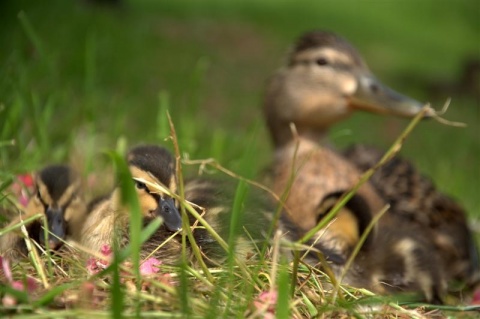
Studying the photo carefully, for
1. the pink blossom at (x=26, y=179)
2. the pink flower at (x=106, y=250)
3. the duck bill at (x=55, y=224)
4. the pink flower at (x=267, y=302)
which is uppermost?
the pink flower at (x=267, y=302)

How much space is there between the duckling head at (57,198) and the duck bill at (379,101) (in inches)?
48.6

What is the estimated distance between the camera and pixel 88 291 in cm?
152

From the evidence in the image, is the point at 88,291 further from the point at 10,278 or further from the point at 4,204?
the point at 4,204

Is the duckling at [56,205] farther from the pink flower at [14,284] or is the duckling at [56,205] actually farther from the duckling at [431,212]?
the duckling at [431,212]

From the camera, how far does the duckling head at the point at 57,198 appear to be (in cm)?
218

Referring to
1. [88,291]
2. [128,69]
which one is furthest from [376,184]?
[128,69]

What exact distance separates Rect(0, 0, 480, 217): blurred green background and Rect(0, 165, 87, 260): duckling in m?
0.33

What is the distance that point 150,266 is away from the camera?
172 cm

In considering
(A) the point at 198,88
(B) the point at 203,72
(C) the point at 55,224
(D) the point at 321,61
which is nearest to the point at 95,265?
(C) the point at 55,224


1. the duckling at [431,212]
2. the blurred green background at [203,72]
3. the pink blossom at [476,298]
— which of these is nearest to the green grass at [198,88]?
the blurred green background at [203,72]

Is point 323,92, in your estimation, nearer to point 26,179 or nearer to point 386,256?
point 386,256

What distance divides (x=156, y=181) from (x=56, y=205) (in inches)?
14.1

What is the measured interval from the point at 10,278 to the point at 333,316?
1.98 feet

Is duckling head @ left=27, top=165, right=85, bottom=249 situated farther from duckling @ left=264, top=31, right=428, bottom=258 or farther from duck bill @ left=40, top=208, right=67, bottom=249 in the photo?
duckling @ left=264, top=31, right=428, bottom=258
